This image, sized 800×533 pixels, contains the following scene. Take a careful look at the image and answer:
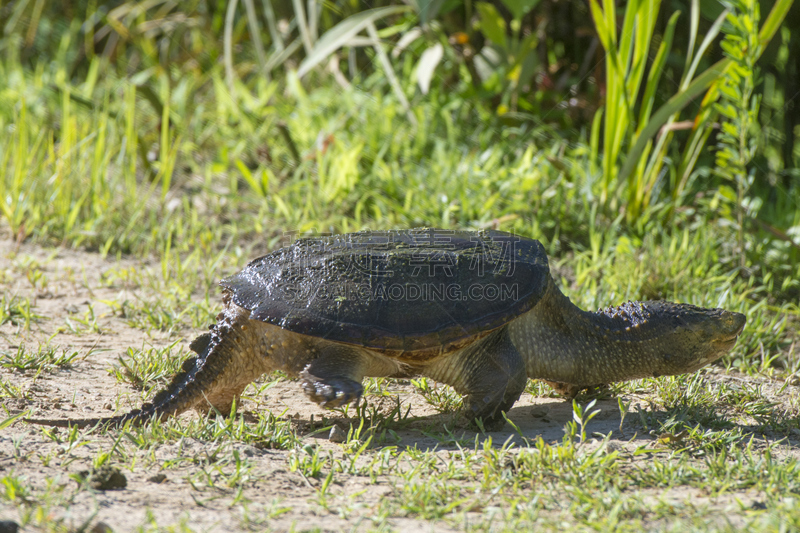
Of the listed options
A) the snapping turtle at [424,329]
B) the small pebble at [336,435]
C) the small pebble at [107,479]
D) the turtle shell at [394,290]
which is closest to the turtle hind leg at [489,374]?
the snapping turtle at [424,329]

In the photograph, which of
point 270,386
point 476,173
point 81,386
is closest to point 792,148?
point 476,173

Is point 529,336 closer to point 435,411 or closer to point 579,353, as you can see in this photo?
point 579,353

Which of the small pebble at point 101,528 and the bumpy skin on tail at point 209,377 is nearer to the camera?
the small pebble at point 101,528

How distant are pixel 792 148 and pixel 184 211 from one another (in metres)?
3.65

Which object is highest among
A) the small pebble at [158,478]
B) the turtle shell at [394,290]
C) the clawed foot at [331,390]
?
the turtle shell at [394,290]

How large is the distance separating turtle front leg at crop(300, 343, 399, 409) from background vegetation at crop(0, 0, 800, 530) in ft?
0.51

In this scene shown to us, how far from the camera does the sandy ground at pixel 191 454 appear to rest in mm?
1610

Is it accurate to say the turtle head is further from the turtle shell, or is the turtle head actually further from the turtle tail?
the turtle tail

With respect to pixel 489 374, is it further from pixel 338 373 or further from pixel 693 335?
pixel 693 335

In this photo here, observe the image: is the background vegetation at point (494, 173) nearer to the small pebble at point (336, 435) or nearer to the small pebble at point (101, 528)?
the small pebble at point (336, 435)

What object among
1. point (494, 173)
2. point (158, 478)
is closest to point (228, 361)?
point (158, 478)

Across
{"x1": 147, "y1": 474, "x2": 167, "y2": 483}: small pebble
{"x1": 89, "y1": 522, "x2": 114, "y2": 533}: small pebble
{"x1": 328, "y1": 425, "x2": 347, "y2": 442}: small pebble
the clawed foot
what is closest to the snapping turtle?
the clawed foot

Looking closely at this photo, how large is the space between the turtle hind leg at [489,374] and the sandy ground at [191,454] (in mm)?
76

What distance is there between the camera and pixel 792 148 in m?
4.19
